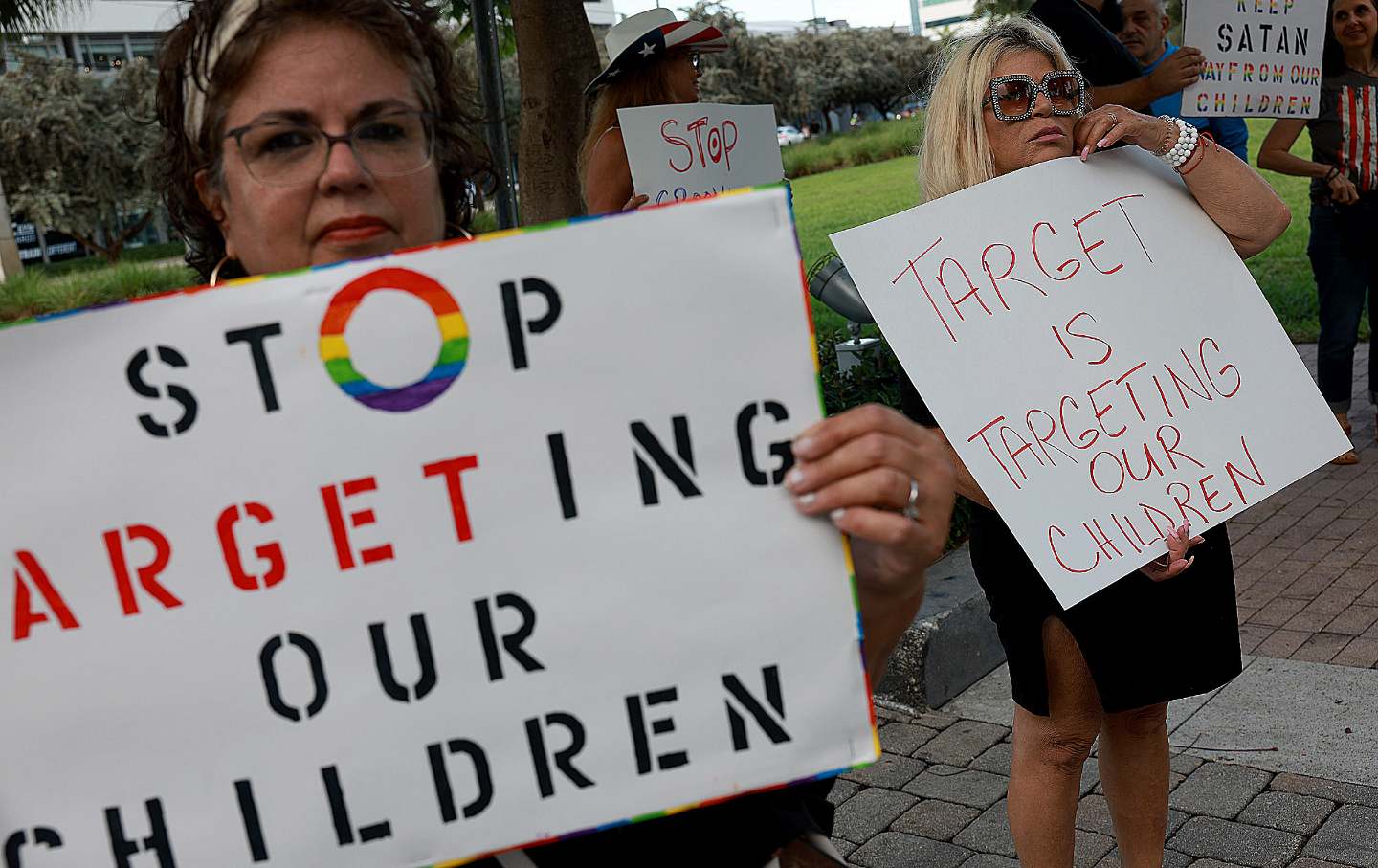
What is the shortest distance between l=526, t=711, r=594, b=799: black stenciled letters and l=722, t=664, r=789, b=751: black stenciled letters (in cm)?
16

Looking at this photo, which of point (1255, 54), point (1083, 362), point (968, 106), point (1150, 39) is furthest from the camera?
point (1150, 39)

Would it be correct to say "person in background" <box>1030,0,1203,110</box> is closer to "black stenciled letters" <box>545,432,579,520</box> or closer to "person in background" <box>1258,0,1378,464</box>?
"person in background" <box>1258,0,1378,464</box>

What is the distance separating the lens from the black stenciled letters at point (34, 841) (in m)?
1.27

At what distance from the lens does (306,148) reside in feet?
4.63

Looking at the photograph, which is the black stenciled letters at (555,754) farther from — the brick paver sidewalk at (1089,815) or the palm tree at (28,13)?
the palm tree at (28,13)

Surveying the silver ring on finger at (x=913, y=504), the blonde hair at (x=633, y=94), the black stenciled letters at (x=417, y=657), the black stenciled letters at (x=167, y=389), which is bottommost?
the black stenciled letters at (x=417, y=657)

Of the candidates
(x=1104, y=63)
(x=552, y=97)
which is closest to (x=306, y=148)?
(x=1104, y=63)

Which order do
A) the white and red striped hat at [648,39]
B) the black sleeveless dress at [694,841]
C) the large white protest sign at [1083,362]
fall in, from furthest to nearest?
the white and red striped hat at [648,39] < the large white protest sign at [1083,362] < the black sleeveless dress at [694,841]

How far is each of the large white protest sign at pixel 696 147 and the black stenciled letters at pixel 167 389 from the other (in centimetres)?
300

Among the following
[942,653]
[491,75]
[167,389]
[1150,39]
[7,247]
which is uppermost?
[7,247]

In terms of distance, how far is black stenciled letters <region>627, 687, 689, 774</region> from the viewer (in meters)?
1.34

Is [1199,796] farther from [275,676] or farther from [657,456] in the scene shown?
[275,676]

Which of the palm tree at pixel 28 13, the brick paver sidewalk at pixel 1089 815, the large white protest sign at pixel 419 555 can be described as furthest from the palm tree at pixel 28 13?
the large white protest sign at pixel 419 555

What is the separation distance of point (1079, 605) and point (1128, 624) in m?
0.10
